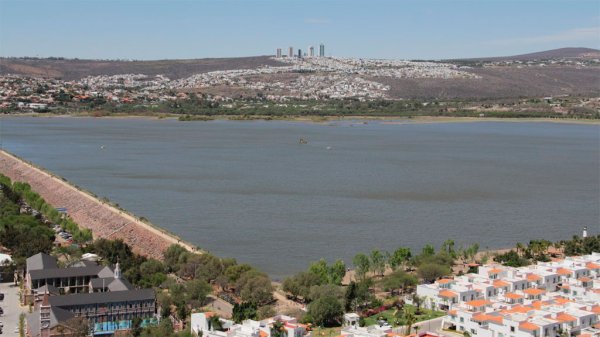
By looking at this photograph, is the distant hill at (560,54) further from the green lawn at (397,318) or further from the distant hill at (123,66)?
the green lawn at (397,318)

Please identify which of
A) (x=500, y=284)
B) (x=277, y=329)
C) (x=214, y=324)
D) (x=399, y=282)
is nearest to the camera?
(x=277, y=329)

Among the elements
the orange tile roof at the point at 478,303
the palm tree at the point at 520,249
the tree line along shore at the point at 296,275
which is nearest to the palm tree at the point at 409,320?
the tree line along shore at the point at 296,275

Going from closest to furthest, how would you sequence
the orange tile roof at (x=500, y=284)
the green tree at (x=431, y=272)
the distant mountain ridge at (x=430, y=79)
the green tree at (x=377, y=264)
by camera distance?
1. the orange tile roof at (x=500, y=284)
2. the green tree at (x=431, y=272)
3. the green tree at (x=377, y=264)
4. the distant mountain ridge at (x=430, y=79)

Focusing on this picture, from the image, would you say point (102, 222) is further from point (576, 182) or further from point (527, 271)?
point (576, 182)

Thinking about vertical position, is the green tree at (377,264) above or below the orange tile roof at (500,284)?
below

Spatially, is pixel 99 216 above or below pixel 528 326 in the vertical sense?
below

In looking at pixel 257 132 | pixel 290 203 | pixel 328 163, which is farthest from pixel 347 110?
pixel 290 203

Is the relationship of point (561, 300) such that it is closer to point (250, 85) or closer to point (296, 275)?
point (296, 275)

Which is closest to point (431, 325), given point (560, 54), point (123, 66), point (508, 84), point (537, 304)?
point (537, 304)
